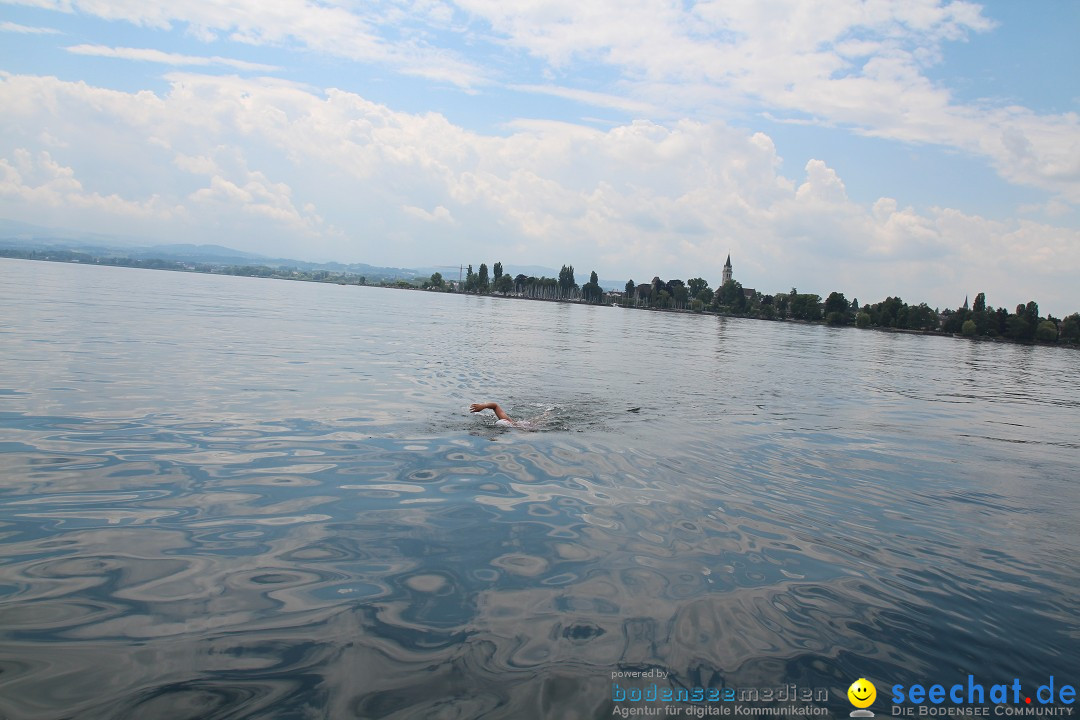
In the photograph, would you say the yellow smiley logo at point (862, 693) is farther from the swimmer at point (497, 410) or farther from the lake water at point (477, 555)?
the swimmer at point (497, 410)

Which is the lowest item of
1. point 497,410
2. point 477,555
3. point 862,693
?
point 862,693

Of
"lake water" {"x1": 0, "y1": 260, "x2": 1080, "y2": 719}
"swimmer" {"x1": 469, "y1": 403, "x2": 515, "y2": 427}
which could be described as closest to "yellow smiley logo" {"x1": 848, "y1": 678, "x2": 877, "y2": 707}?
"lake water" {"x1": 0, "y1": 260, "x2": 1080, "y2": 719}

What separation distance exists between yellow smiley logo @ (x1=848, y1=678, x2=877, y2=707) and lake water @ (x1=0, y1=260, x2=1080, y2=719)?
0.09 metres

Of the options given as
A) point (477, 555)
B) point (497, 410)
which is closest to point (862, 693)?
point (477, 555)

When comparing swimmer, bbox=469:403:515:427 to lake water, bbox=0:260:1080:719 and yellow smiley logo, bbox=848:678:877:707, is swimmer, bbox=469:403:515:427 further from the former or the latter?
yellow smiley logo, bbox=848:678:877:707

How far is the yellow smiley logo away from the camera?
20.0 ft

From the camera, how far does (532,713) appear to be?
5.54 metres

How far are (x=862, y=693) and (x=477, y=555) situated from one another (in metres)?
4.66

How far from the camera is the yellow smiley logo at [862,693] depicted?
608 centimetres

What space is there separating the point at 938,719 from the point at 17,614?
29.7ft

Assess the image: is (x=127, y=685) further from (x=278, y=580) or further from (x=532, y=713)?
(x=532, y=713)

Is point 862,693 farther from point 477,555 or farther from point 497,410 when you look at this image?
point 497,410

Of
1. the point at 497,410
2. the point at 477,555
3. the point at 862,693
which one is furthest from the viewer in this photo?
the point at 497,410

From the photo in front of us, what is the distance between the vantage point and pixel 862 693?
623cm
